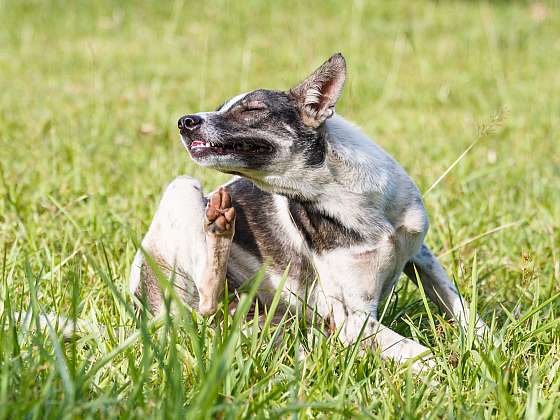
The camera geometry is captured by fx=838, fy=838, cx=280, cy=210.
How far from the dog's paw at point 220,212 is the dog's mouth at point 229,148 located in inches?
6.1

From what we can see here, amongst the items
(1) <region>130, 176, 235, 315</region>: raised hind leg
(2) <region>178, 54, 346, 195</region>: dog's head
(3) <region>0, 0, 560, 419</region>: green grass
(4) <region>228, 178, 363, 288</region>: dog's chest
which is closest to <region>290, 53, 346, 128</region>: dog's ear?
(2) <region>178, 54, 346, 195</region>: dog's head

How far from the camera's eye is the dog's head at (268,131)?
3.11 metres

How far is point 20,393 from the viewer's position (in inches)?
83.4

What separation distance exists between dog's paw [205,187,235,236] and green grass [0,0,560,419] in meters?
0.35

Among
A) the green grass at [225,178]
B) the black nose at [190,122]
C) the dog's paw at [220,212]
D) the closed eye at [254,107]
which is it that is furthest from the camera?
the closed eye at [254,107]

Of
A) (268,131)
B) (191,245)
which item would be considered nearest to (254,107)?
(268,131)

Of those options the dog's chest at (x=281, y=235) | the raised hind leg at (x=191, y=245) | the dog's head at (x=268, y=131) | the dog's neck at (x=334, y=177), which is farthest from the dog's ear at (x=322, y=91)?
the raised hind leg at (x=191, y=245)

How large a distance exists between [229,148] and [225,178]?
194cm

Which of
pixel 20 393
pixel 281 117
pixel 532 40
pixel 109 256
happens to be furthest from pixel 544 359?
pixel 532 40

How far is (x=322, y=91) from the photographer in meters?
3.23

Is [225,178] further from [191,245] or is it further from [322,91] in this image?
[322,91]

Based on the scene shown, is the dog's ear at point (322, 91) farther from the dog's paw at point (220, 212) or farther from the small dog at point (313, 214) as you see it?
the dog's paw at point (220, 212)

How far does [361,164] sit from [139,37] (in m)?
8.98

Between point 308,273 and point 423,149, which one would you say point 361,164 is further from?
point 423,149
